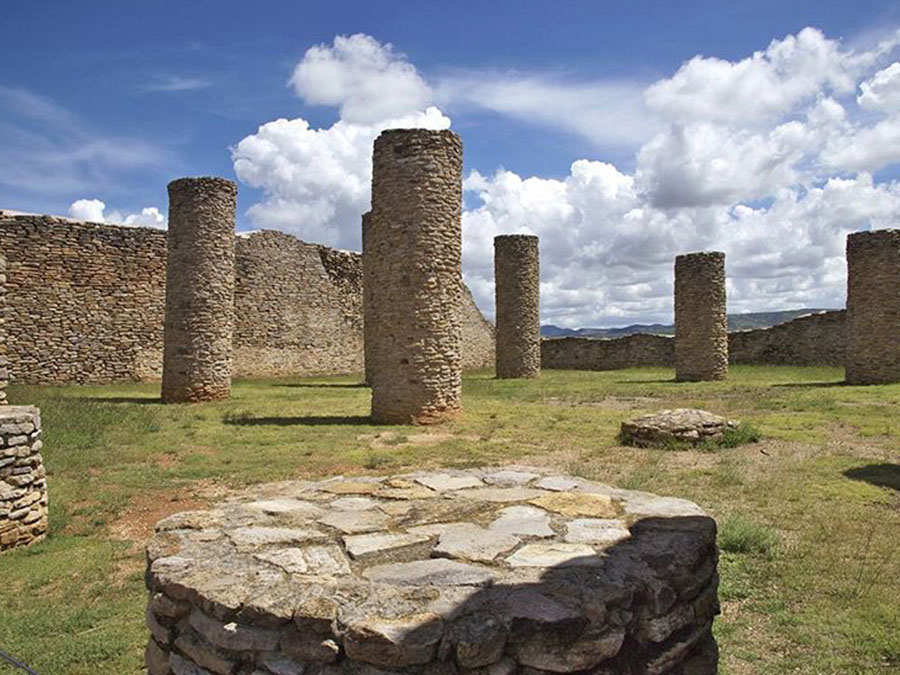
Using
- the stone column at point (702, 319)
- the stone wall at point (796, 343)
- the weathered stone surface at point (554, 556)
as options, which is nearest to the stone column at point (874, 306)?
the stone column at point (702, 319)

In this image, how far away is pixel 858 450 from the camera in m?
9.74

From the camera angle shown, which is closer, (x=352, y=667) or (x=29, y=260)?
(x=352, y=667)

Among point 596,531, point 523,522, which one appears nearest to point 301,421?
point 523,522

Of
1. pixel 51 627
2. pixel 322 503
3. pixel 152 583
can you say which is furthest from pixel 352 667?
pixel 51 627

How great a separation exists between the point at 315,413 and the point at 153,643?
36.5 feet

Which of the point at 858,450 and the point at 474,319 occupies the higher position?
the point at 474,319

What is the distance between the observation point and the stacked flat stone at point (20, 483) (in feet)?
20.2

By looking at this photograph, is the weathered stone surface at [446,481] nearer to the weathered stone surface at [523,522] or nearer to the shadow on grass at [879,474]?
the weathered stone surface at [523,522]

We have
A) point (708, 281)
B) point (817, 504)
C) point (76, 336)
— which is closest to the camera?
point (817, 504)

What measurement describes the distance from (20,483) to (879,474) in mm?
8427

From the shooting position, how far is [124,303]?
69.8ft

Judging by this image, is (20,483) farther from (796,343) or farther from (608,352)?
(608,352)

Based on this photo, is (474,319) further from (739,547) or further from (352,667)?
(352,667)

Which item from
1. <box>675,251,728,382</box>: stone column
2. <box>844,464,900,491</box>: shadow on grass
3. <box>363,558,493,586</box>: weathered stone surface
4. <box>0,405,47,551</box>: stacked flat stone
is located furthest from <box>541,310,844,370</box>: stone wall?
<box>363,558,493,586</box>: weathered stone surface
